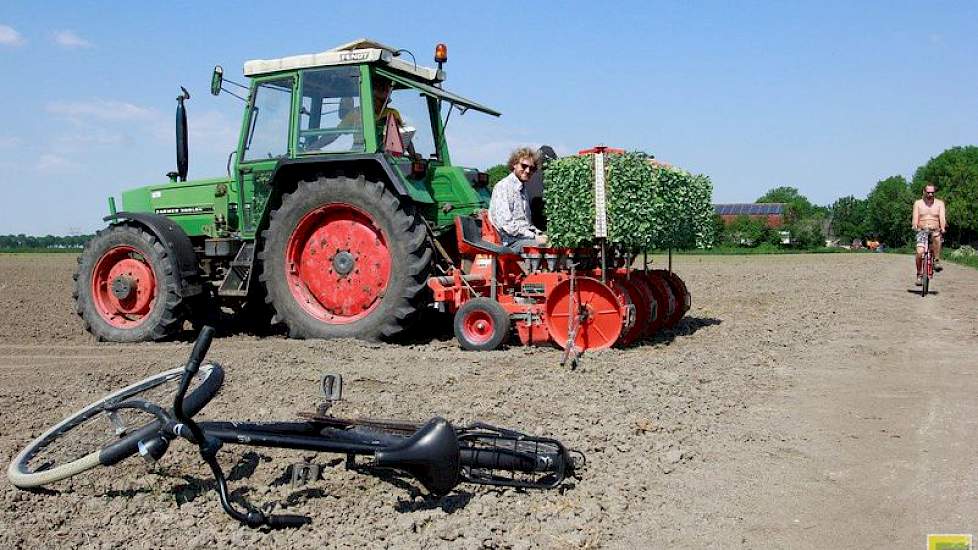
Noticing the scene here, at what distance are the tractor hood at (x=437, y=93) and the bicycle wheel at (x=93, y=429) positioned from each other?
4694 mm

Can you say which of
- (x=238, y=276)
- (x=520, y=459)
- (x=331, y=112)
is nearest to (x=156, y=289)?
(x=238, y=276)

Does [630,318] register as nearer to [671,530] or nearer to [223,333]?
[671,530]

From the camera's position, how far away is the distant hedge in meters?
7.09

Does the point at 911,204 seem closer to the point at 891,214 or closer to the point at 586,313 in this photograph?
the point at 891,214

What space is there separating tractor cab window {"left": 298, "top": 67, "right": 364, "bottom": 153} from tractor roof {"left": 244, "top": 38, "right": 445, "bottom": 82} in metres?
0.08

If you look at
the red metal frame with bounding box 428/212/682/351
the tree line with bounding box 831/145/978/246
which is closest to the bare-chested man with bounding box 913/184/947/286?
the red metal frame with bounding box 428/212/682/351

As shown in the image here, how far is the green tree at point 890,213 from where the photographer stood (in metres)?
83.3

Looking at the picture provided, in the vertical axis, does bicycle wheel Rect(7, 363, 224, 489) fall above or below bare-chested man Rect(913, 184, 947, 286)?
below

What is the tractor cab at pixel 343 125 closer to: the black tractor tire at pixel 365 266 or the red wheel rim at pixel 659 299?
the black tractor tire at pixel 365 266

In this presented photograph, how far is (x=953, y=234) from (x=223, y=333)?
81519mm

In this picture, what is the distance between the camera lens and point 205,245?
28.8ft

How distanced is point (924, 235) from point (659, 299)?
679 cm

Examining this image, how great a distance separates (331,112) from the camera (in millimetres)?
8195

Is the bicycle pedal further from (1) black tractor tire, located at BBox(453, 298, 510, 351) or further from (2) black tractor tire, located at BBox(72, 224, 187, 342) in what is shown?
(2) black tractor tire, located at BBox(72, 224, 187, 342)
